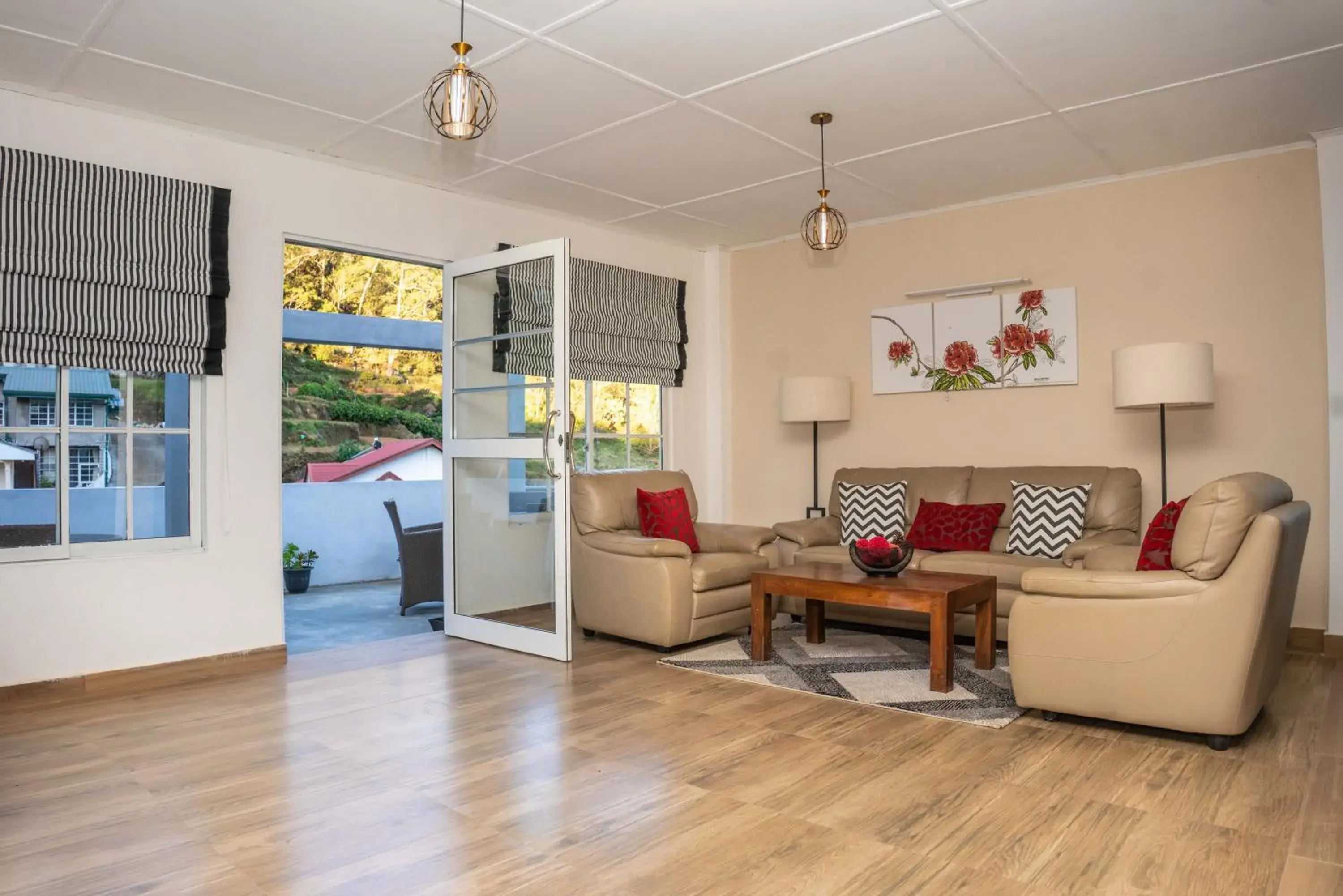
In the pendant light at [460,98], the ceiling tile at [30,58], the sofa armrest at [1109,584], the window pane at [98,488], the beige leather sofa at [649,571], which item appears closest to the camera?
the pendant light at [460,98]

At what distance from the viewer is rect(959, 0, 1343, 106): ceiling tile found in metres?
3.09

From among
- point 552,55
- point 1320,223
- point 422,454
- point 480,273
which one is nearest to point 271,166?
point 480,273

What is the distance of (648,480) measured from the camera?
5.33 metres

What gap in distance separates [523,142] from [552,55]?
38.6 inches

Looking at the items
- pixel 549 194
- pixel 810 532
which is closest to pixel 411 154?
pixel 549 194

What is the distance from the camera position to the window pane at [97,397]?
390 cm

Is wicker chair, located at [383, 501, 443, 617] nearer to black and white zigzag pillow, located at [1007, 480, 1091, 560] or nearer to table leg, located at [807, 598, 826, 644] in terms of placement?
table leg, located at [807, 598, 826, 644]

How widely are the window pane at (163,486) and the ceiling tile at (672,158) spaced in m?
2.25

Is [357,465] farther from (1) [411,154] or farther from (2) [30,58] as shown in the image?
→ (2) [30,58]

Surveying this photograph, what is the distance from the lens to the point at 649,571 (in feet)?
14.7

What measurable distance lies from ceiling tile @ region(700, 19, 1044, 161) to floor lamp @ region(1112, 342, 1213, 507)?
1.30m

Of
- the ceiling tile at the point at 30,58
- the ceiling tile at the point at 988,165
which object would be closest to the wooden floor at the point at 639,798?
the ceiling tile at the point at 30,58

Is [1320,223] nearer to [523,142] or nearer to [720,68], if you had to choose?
[720,68]

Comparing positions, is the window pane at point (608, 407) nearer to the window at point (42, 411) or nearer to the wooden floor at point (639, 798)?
the wooden floor at point (639, 798)
